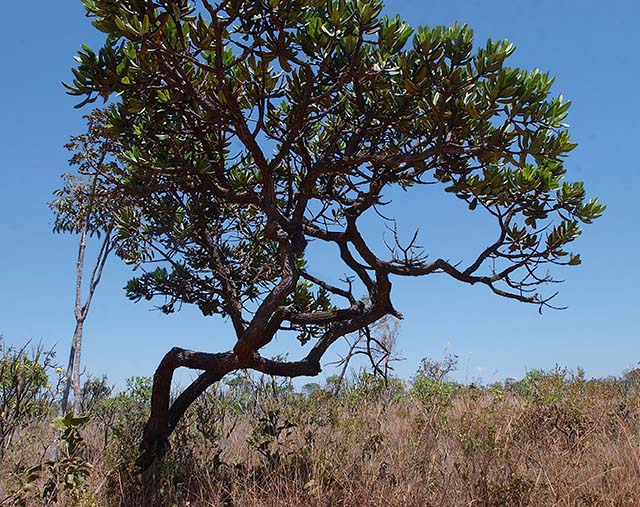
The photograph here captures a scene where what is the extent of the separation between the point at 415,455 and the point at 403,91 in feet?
9.19

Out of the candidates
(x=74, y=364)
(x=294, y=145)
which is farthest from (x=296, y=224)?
Answer: (x=74, y=364)

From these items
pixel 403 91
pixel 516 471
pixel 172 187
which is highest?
pixel 403 91

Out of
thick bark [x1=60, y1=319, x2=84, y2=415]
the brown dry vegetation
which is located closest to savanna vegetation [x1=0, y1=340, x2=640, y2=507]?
the brown dry vegetation

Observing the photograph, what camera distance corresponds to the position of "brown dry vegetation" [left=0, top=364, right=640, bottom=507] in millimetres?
3961

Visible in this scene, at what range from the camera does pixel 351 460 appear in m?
4.64

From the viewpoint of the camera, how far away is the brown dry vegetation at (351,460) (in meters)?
3.96

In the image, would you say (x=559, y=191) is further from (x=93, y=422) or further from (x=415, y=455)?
(x=93, y=422)

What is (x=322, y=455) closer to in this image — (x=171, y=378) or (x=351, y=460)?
(x=351, y=460)

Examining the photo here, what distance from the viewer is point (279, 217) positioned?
4492 mm

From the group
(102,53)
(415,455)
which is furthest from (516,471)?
(102,53)

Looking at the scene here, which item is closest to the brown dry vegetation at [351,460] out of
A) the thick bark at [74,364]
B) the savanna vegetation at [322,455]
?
the savanna vegetation at [322,455]

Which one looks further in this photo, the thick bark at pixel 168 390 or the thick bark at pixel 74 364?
the thick bark at pixel 74 364

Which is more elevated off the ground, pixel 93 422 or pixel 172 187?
pixel 172 187

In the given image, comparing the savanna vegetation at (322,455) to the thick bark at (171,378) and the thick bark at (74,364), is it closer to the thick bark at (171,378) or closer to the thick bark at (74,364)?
the thick bark at (171,378)
